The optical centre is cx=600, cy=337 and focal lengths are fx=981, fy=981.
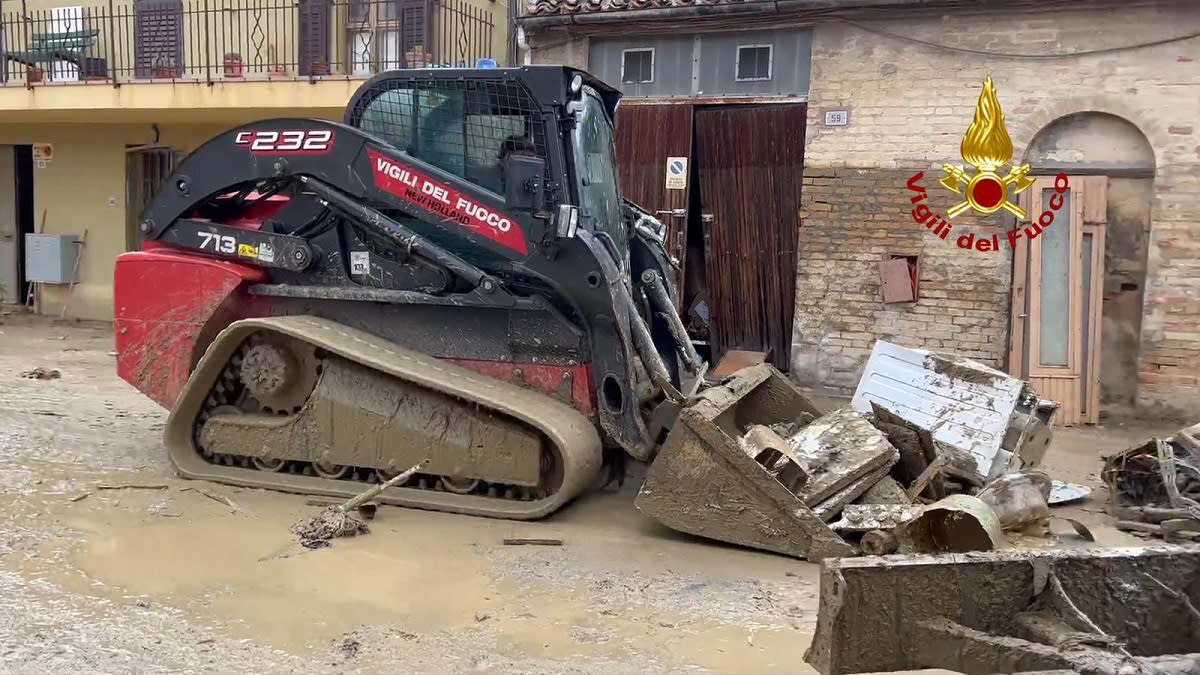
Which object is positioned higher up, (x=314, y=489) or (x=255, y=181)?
(x=255, y=181)

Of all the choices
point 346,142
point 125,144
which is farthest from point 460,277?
point 125,144

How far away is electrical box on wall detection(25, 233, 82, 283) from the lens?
13.2m

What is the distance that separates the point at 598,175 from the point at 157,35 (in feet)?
30.0

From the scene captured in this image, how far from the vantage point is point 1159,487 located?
5547mm

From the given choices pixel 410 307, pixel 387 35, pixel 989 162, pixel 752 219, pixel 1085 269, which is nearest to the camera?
pixel 410 307

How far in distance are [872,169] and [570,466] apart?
5.19 meters

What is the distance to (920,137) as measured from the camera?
8.56m

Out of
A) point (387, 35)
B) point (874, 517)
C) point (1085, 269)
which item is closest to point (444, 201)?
point (874, 517)

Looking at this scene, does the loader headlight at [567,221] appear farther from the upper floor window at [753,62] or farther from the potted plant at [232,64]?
the potted plant at [232,64]

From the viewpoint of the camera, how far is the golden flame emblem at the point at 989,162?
8312 millimetres

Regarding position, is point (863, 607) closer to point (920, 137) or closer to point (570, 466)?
point (570, 466)

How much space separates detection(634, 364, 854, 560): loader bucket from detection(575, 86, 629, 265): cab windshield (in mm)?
1193

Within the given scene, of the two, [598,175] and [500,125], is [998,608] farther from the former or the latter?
[598,175]

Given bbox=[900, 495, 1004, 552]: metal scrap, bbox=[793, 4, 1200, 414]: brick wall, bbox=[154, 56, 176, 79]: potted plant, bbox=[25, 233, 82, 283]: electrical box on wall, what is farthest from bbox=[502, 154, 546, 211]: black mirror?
bbox=[25, 233, 82, 283]: electrical box on wall
